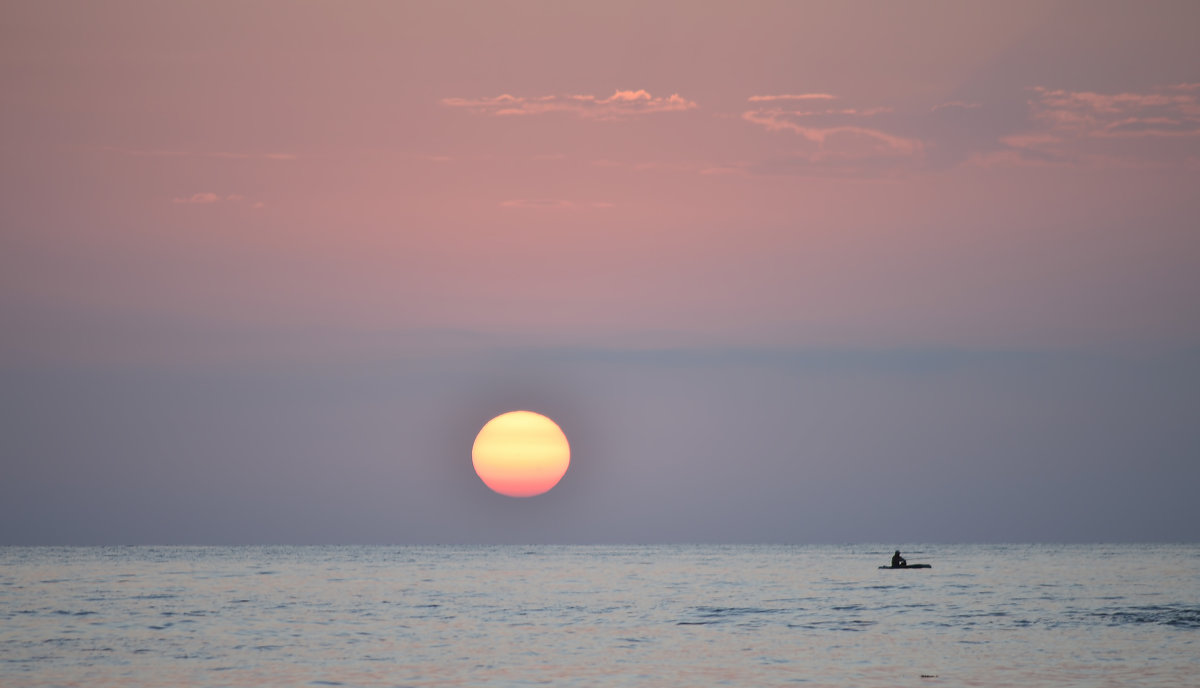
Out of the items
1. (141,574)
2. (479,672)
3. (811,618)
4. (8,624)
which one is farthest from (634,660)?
(141,574)

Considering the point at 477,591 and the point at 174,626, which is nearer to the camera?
the point at 174,626

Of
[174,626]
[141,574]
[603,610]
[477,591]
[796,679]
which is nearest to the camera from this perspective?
[796,679]

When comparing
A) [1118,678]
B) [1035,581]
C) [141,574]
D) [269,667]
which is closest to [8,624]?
[269,667]

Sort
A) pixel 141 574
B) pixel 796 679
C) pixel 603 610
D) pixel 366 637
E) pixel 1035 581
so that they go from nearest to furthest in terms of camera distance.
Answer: pixel 796 679 < pixel 366 637 < pixel 603 610 < pixel 1035 581 < pixel 141 574

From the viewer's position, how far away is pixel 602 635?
52875 mm

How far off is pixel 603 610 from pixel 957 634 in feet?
72.8

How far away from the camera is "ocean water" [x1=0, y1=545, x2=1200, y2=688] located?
131 ft

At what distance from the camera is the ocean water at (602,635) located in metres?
39.9

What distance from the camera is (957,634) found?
53.4 m

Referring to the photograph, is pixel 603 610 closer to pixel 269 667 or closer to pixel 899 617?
pixel 899 617

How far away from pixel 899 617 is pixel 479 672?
97.6 ft

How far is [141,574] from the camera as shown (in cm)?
12550

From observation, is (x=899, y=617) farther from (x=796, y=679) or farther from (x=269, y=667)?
(x=269, y=667)

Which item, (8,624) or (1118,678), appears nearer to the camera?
(1118,678)
